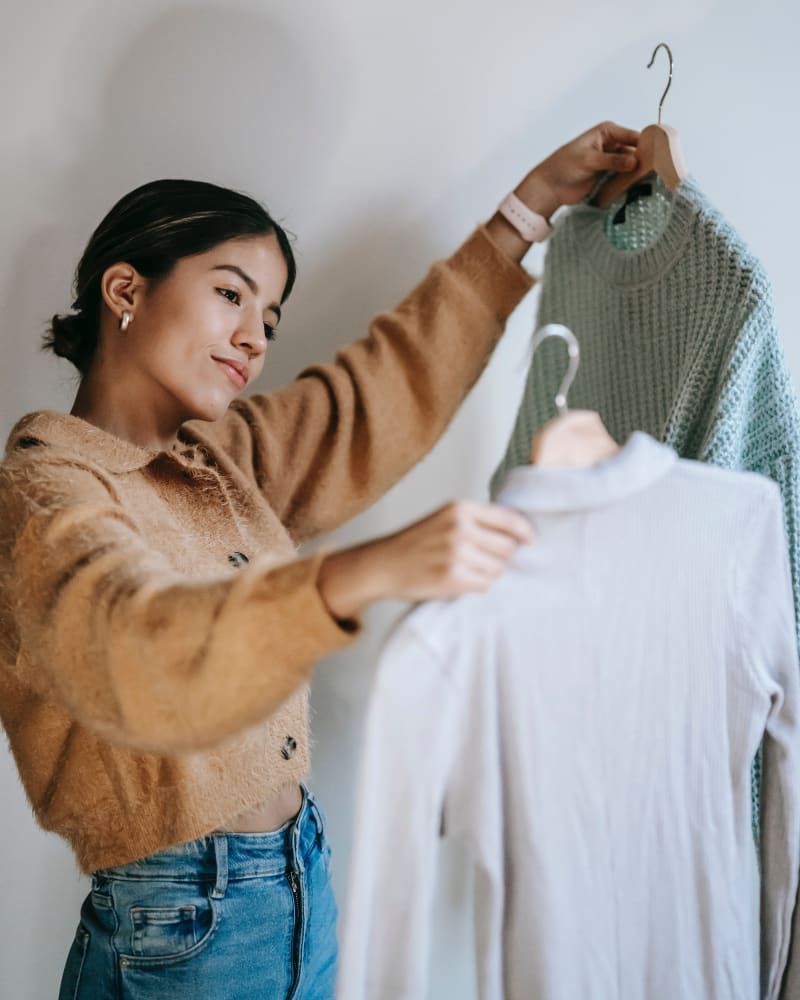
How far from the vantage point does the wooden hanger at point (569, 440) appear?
0.71 m

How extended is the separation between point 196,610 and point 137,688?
0.28ft

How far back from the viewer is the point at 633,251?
3.23 ft

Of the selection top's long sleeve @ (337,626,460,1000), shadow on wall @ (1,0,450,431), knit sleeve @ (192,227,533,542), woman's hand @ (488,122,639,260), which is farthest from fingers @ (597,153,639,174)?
top's long sleeve @ (337,626,460,1000)

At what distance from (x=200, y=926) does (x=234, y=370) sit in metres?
0.58

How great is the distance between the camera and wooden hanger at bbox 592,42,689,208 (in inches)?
36.8

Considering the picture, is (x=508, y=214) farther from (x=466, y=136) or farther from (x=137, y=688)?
(x=137, y=688)

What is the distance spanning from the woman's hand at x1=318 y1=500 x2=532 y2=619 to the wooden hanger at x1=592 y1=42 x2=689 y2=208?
506mm

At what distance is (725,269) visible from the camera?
892mm

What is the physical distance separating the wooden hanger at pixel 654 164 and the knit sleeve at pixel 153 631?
590 mm

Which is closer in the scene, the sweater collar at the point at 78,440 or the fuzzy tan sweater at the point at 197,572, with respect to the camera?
the fuzzy tan sweater at the point at 197,572

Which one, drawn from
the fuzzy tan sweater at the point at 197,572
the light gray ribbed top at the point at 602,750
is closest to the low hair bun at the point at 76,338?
the fuzzy tan sweater at the point at 197,572

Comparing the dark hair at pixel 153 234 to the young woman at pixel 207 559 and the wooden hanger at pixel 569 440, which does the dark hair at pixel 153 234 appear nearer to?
the young woman at pixel 207 559

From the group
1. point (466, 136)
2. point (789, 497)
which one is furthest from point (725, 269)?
point (466, 136)

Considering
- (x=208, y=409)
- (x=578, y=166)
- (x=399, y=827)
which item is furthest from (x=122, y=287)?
(x=399, y=827)
